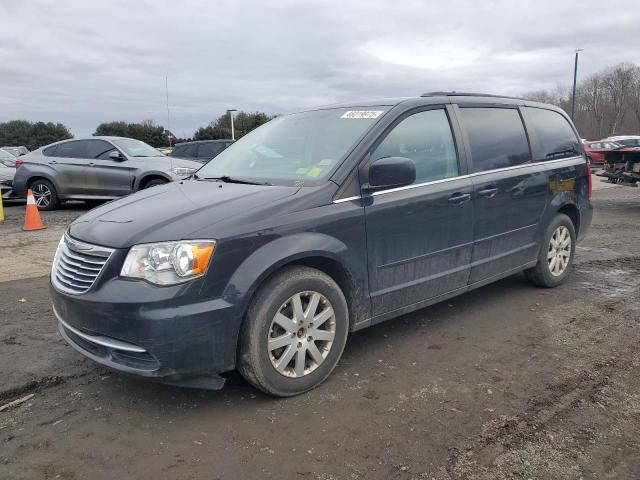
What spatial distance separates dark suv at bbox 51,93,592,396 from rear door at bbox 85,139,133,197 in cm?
736

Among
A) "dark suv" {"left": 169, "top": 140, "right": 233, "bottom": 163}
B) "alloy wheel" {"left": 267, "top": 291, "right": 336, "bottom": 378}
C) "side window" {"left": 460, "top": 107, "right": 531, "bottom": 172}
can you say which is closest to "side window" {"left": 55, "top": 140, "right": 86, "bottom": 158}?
"dark suv" {"left": 169, "top": 140, "right": 233, "bottom": 163}

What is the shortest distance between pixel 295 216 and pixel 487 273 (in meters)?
2.04

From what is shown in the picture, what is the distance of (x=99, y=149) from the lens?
1157 centimetres

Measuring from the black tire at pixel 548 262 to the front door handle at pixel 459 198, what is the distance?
1368 millimetres

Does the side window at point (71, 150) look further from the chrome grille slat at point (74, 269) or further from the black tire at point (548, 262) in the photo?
the black tire at point (548, 262)

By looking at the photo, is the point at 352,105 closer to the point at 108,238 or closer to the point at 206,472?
the point at 108,238

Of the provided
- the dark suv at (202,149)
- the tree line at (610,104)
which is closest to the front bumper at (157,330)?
the dark suv at (202,149)

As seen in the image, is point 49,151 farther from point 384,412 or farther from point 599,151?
point 599,151

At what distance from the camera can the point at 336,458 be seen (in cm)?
257

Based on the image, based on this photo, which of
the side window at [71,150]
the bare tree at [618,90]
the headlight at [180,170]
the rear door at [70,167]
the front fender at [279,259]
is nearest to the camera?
the front fender at [279,259]

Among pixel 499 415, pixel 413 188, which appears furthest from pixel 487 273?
pixel 499 415

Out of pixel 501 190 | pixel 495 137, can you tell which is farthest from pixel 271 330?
pixel 495 137

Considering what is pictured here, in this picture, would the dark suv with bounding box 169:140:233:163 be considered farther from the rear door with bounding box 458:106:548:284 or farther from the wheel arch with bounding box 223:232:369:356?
the wheel arch with bounding box 223:232:369:356

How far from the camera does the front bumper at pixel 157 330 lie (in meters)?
2.71
